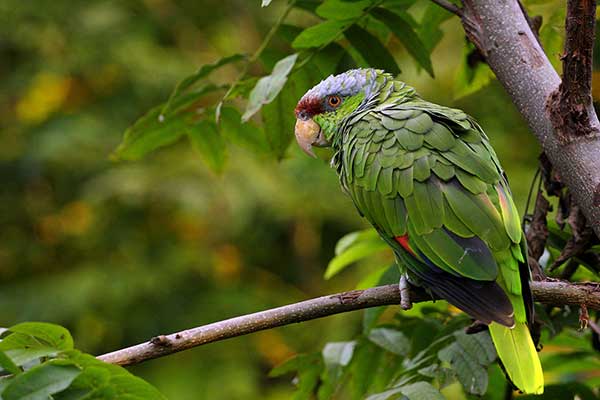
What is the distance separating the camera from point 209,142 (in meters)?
2.29

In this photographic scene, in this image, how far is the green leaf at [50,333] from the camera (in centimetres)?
135

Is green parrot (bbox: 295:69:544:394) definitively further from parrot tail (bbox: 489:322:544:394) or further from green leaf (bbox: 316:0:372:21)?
green leaf (bbox: 316:0:372:21)

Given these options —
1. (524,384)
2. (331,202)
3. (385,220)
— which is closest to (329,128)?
(385,220)

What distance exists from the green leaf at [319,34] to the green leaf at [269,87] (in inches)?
1.8

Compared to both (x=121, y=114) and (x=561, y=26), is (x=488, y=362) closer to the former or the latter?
(x=561, y=26)

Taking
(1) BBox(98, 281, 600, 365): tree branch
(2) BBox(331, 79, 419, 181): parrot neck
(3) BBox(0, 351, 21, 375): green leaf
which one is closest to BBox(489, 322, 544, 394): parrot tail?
(1) BBox(98, 281, 600, 365): tree branch

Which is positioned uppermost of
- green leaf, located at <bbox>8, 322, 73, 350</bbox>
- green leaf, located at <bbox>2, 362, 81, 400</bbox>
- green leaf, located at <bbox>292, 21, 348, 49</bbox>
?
green leaf, located at <bbox>292, 21, 348, 49</bbox>

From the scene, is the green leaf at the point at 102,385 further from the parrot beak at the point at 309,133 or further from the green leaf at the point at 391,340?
the parrot beak at the point at 309,133

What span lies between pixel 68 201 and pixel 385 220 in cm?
460

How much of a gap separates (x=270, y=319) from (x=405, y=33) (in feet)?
2.93

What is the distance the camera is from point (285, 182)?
5.50 meters

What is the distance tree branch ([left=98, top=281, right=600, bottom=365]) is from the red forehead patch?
804mm

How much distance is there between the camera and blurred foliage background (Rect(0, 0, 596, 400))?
5164 mm

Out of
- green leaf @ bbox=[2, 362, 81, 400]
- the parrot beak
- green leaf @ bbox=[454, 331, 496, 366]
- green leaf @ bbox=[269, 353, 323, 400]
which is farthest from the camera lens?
the parrot beak
